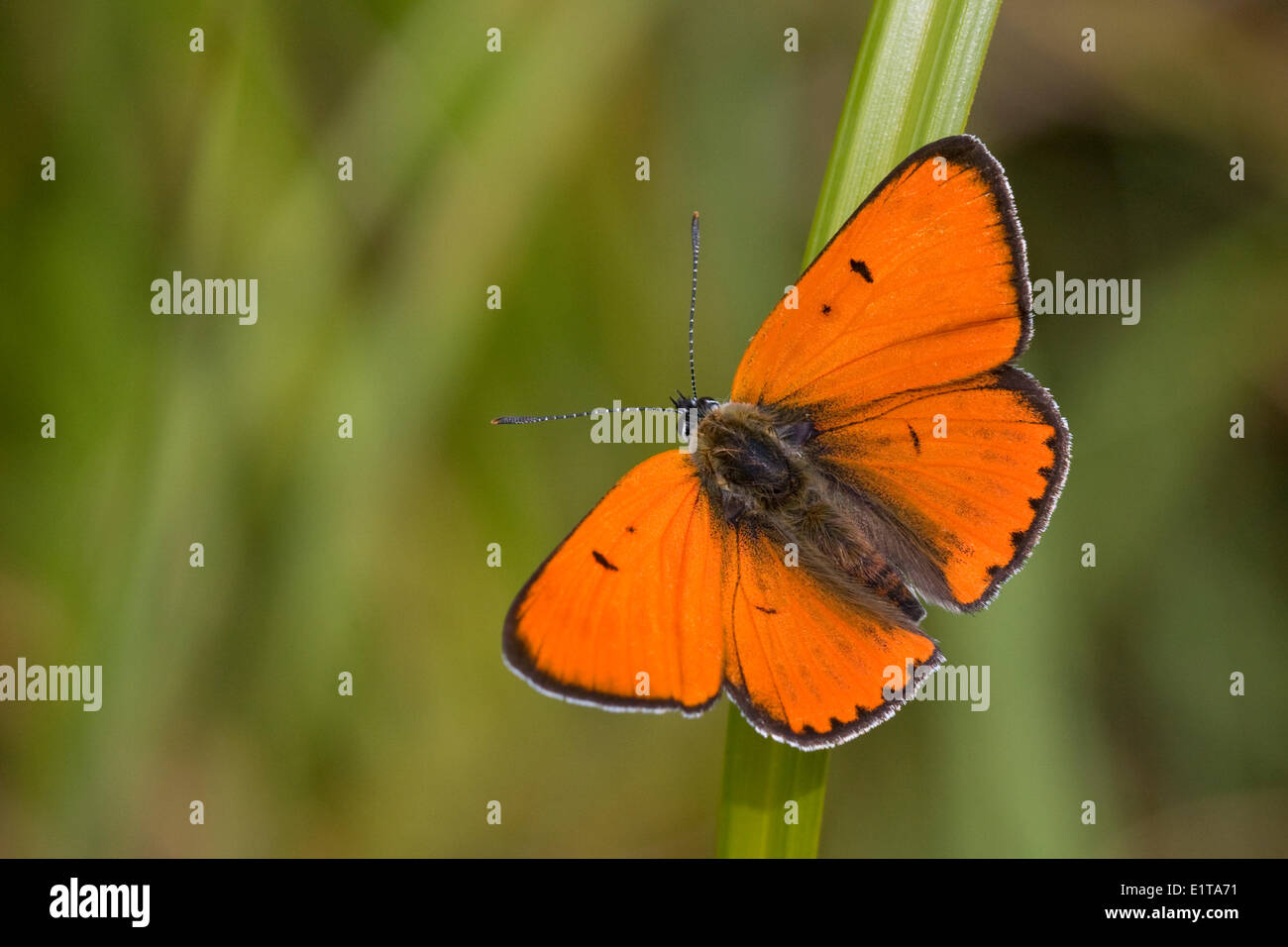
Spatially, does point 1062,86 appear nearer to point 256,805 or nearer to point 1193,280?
point 1193,280

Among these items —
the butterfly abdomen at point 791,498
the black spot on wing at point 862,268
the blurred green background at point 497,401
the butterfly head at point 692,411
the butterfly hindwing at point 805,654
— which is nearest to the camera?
the butterfly hindwing at point 805,654

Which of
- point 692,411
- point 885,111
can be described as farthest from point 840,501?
point 885,111

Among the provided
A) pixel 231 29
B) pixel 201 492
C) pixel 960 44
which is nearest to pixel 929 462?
pixel 960 44

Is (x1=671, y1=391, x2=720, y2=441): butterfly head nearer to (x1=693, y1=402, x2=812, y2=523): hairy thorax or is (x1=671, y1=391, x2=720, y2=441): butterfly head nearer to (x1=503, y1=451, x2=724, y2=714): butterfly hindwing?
(x1=693, y1=402, x2=812, y2=523): hairy thorax

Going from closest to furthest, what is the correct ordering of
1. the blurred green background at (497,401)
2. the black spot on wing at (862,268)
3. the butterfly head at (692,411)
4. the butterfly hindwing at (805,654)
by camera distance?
the butterfly hindwing at (805,654) → the black spot on wing at (862,268) → the butterfly head at (692,411) → the blurred green background at (497,401)

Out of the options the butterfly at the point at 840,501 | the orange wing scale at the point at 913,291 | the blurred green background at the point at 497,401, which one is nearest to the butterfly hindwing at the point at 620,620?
the butterfly at the point at 840,501

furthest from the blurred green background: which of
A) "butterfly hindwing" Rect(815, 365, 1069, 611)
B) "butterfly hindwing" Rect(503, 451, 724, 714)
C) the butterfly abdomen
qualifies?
"butterfly hindwing" Rect(503, 451, 724, 714)

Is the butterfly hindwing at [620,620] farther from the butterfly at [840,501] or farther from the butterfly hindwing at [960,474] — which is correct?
the butterfly hindwing at [960,474]
